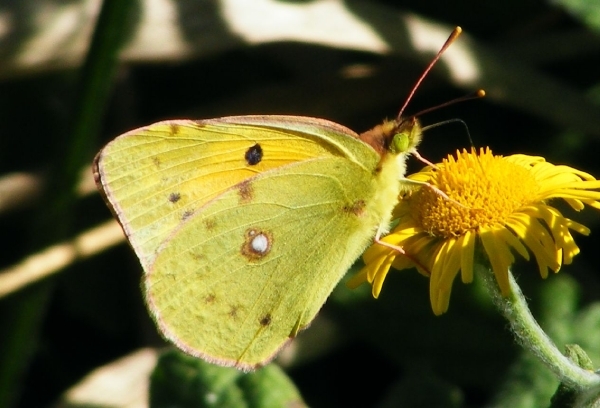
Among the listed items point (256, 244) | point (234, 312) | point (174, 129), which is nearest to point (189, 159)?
point (174, 129)

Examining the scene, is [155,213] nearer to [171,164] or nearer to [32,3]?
[171,164]

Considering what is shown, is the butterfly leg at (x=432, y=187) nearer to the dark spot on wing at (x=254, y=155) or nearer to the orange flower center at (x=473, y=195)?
the orange flower center at (x=473, y=195)

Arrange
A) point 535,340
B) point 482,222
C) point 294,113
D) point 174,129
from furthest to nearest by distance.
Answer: point 294,113 < point 174,129 < point 482,222 < point 535,340

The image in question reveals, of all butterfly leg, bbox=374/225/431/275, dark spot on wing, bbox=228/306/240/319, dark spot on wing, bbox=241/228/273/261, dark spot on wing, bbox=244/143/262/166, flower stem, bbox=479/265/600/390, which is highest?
flower stem, bbox=479/265/600/390

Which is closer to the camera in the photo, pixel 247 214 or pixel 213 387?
pixel 247 214

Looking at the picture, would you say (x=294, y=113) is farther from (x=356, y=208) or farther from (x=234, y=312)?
(x=234, y=312)

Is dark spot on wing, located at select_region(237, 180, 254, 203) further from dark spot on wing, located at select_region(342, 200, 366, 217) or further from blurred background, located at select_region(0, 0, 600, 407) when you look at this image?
blurred background, located at select_region(0, 0, 600, 407)

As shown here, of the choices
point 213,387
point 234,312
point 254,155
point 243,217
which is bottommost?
point 213,387

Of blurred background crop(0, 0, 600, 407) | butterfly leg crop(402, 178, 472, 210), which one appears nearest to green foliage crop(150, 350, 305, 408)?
blurred background crop(0, 0, 600, 407)
